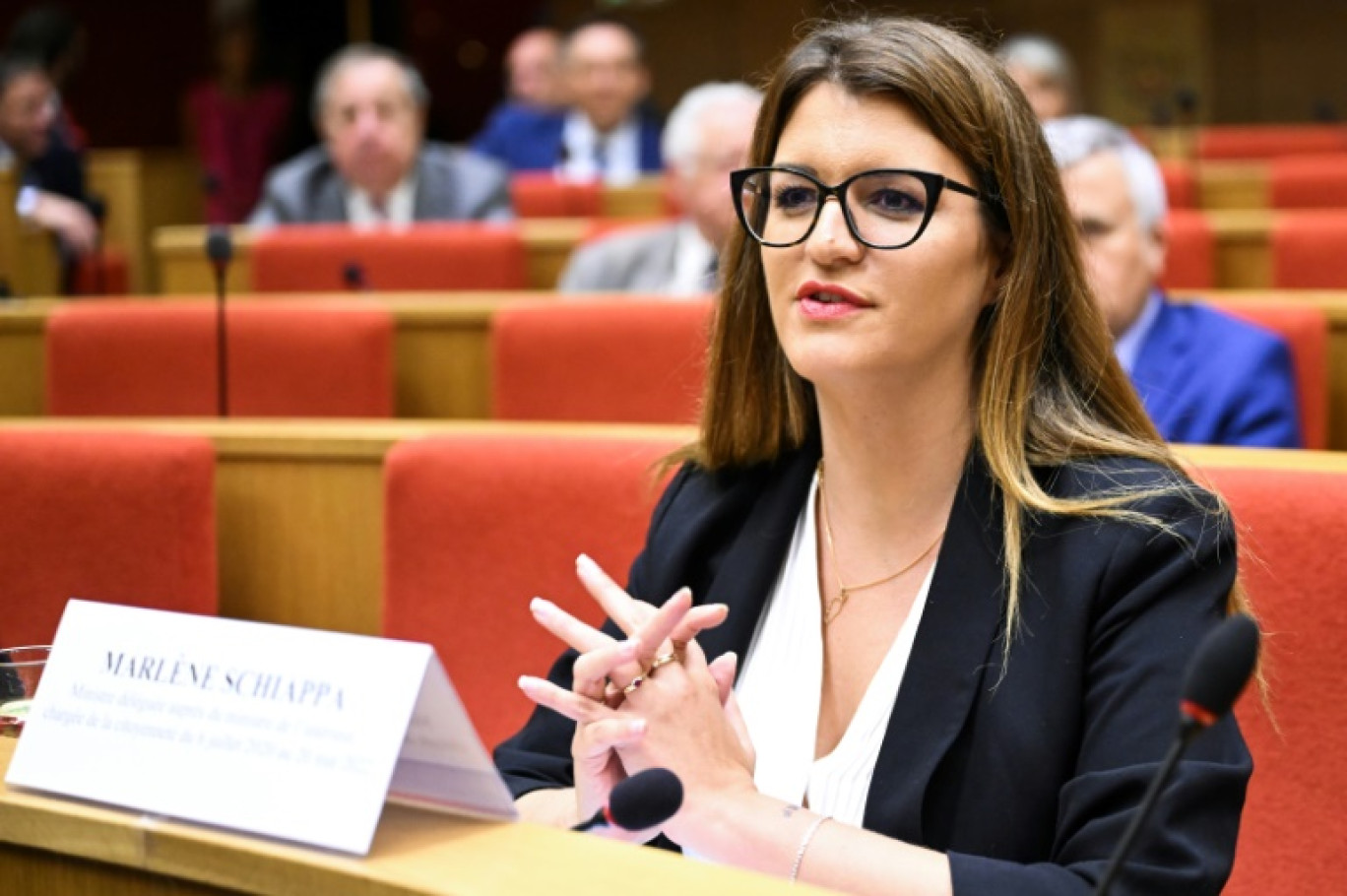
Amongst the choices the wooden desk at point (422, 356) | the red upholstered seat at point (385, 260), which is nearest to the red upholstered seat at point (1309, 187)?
the red upholstered seat at point (385, 260)

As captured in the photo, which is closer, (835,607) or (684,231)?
(835,607)

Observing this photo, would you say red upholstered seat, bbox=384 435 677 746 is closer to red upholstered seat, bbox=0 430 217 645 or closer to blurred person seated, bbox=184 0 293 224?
red upholstered seat, bbox=0 430 217 645

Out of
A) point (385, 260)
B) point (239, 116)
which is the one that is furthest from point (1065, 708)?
point (239, 116)

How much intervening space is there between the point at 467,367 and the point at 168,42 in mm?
6413

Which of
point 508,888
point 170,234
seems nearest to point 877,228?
Answer: point 508,888

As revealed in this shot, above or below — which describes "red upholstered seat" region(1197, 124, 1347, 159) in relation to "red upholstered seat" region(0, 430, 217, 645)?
above

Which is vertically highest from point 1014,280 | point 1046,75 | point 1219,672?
point 1046,75

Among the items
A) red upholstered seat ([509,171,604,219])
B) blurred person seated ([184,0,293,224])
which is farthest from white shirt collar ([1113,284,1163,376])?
blurred person seated ([184,0,293,224])

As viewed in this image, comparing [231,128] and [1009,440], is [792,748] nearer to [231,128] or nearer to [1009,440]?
[1009,440]

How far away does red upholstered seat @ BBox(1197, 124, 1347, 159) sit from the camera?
6449mm

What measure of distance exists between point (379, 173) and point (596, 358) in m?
2.34

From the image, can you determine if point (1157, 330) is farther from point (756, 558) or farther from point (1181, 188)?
point (1181, 188)

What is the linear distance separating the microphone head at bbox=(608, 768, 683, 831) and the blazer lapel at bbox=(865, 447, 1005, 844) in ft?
1.01

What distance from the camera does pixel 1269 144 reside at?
6.61 meters
